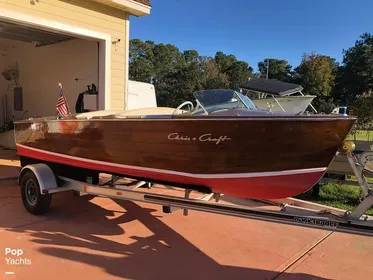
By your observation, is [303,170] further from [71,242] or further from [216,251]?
[71,242]

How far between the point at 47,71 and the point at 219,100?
9.63m

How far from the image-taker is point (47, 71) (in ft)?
38.7

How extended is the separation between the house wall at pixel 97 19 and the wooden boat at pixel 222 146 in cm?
420

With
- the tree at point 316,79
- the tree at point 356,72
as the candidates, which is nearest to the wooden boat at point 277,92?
the tree at point 316,79

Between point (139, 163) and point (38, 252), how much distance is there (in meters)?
1.42

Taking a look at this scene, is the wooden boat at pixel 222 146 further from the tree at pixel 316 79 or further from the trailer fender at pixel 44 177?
the tree at pixel 316 79

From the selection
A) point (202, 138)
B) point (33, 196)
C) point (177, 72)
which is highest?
point (177, 72)

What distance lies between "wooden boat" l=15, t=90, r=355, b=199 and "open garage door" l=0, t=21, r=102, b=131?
5291 millimetres

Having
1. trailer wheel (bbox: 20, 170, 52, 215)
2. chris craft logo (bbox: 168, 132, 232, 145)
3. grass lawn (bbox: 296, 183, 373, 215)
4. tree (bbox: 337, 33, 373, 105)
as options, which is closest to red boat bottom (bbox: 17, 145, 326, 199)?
chris craft logo (bbox: 168, 132, 232, 145)

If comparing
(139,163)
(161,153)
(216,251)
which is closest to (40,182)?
(139,163)

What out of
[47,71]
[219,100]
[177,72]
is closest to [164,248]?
[219,100]

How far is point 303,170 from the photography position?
3223mm

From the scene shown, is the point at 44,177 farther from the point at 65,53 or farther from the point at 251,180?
the point at 65,53

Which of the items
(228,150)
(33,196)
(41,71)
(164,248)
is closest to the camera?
(228,150)
